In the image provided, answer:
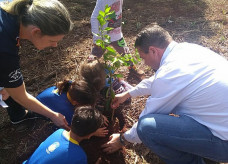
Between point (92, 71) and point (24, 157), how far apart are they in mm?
1132

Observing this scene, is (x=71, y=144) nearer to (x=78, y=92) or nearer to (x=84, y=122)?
(x=84, y=122)

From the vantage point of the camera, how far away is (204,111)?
1816 millimetres

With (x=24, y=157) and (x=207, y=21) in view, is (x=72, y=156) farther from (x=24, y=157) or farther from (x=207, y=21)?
(x=207, y=21)

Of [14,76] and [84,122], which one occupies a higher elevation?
[14,76]

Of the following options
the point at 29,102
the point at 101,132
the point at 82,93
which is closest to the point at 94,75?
the point at 82,93

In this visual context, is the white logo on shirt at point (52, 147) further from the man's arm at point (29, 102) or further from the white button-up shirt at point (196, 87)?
the white button-up shirt at point (196, 87)

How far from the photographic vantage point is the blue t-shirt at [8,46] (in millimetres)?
1718

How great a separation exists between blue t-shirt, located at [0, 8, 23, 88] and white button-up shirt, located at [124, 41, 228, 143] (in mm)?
1147

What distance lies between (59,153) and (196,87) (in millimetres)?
1180

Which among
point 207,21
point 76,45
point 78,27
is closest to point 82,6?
point 78,27

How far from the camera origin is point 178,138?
183cm

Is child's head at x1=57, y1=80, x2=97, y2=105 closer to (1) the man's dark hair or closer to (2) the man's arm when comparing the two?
(2) the man's arm

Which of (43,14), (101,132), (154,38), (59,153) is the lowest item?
(101,132)

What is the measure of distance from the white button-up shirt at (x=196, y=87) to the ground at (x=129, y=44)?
0.73 m
